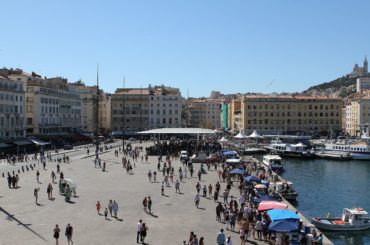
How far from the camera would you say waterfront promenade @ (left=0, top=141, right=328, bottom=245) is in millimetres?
26609

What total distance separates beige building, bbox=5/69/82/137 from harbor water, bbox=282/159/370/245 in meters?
47.0

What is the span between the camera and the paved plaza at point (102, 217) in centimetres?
2658

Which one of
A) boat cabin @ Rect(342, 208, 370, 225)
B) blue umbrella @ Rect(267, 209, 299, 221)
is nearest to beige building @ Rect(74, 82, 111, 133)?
boat cabin @ Rect(342, 208, 370, 225)

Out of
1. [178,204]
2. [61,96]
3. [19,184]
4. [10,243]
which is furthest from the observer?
[61,96]

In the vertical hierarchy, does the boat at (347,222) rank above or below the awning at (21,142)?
below

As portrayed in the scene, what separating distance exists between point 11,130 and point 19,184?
1732 inches

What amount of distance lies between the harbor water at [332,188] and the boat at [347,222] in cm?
40

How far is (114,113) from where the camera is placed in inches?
5994

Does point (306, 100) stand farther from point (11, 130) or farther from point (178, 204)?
point (178, 204)

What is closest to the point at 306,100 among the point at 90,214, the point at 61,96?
the point at 61,96

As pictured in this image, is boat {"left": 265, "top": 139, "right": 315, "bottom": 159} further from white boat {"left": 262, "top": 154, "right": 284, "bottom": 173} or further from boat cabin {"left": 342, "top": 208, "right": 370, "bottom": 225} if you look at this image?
boat cabin {"left": 342, "top": 208, "right": 370, "bottom": 225}

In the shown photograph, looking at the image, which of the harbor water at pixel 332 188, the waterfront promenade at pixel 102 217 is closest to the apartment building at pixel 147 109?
the harbor water at pixel 332 188

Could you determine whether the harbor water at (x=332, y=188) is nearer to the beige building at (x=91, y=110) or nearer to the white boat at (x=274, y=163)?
the white boat at (x=274, y=163)

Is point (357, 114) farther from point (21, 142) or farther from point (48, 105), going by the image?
point (21, 142)
